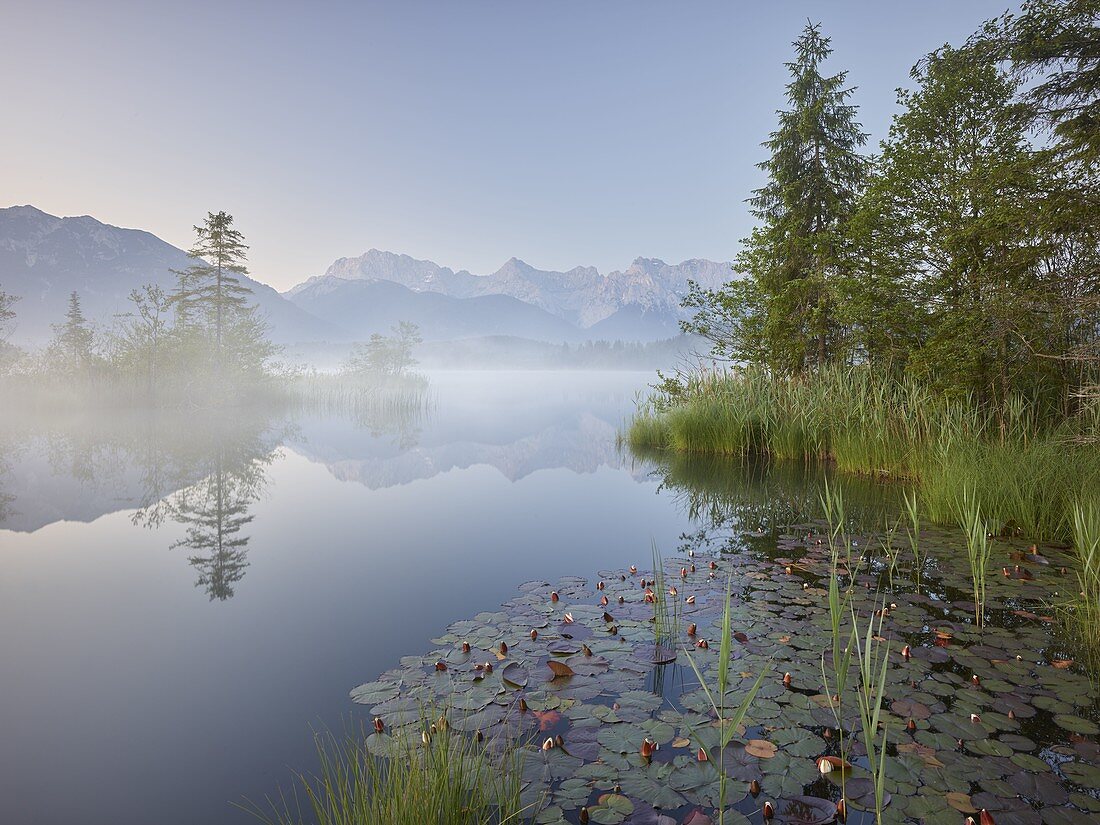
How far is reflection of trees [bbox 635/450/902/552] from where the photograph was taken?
7.18 meters

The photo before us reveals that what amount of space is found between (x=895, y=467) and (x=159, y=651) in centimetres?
1138

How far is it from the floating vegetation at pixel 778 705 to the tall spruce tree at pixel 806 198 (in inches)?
481

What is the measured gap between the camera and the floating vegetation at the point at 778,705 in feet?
7.49

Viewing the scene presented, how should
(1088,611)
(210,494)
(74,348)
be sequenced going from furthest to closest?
(74,348)
(210,494)
(1088,611)

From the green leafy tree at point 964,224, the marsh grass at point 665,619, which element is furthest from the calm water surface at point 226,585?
the green leafy tree at point 964,224

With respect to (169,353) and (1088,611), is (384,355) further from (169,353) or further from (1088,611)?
(1088,611)

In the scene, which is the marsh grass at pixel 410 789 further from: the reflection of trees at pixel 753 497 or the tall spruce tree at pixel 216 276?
the tall spruce tree at pixel 216 276

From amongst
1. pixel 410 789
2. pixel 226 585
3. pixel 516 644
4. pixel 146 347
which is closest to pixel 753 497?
pixel 516 644

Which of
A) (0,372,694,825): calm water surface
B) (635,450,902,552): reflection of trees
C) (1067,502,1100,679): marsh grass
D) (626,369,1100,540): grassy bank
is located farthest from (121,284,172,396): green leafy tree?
(1067,502,1100,679): marsh grass

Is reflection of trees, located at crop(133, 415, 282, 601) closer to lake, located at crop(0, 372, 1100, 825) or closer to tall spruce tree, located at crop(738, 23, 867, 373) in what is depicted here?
lake, located at crop(0, 372, 1100, 825)

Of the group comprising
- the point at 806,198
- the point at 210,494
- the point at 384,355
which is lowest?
the point at 210,494

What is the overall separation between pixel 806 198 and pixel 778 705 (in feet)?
57.2

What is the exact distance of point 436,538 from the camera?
7.62 m

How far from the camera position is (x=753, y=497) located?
9.18 metres
